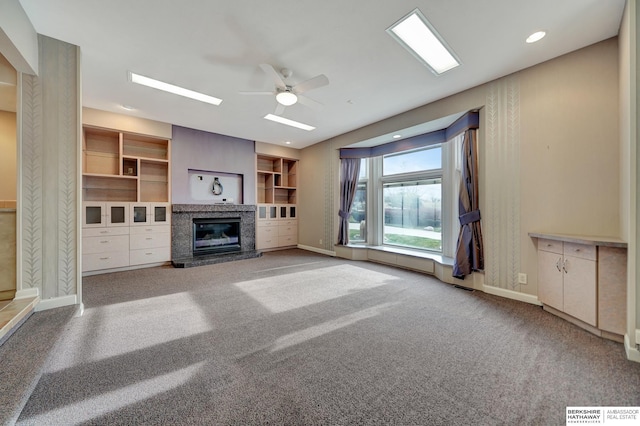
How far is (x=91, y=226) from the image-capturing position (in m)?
4.22

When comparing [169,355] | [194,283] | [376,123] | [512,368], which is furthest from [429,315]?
[376,123]

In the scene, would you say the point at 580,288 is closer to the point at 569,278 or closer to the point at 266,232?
the point at 569,278

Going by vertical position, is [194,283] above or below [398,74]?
below

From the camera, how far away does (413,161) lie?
5.05 metres

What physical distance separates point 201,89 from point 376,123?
313 cm

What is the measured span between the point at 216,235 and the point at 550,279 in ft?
19.4

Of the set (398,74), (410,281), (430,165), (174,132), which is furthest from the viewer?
(174,132)

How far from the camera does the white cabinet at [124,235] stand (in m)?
4.23

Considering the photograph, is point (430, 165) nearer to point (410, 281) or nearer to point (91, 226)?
point (410, 281)

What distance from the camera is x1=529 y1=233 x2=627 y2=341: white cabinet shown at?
81.9 inches

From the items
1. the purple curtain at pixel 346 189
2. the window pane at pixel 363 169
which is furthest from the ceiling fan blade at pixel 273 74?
the window pane at pixel 363 169

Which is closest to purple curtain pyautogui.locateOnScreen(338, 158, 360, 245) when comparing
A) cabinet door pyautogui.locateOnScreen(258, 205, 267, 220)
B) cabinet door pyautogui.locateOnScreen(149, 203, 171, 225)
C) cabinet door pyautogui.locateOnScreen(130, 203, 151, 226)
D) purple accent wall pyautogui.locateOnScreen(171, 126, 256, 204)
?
cabinet door pyautogui.locateOnScreen(258, 205, 267, 220)

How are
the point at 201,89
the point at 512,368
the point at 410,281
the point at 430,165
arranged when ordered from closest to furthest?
the point at 512,368 → the point at 201,89 → the point at 410,281 → the point at 430,165

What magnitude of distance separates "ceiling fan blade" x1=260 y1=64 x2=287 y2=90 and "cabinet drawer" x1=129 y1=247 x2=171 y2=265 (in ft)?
13.3
